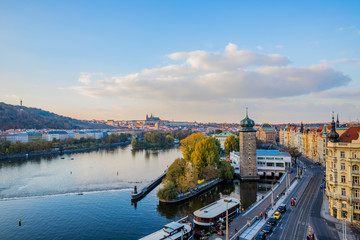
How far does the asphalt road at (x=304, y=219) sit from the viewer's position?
1008 inches

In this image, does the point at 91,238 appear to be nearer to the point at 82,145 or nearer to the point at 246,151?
the point at 246,151

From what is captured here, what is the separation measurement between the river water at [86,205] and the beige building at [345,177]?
15515mm

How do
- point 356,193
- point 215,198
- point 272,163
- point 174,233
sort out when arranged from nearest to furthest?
point 174,233
point 356,193
point 215,198
point 272,163

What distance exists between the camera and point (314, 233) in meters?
25.5

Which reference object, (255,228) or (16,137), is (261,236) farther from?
(16,137)

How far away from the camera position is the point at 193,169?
4684cm

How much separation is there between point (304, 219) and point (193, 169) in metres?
21.4

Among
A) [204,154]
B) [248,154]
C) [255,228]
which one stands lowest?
[255,228]

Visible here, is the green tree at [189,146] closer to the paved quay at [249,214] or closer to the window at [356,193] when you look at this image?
the paved quay at [249,214]

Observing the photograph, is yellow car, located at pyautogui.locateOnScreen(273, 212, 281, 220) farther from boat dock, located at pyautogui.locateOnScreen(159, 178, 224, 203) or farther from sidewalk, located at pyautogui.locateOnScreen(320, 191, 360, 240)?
boat dock, located at pyautogui.locateOnScreen(159, 178, 224, 203)

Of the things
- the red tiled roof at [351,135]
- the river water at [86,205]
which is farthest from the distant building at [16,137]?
the red tiled roof at [351,135]

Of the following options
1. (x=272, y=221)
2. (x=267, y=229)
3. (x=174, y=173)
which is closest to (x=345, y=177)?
(x=272, y=221)

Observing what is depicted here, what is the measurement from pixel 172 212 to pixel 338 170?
23936 mm

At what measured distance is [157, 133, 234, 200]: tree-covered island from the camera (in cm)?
4328
